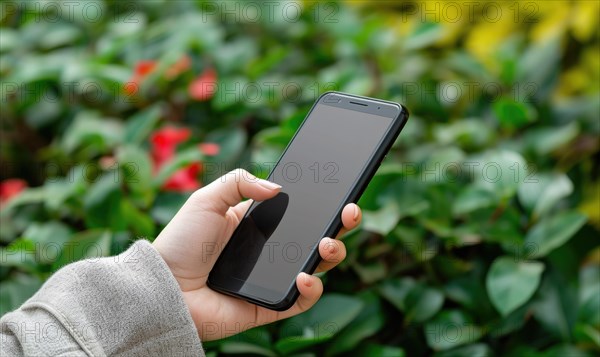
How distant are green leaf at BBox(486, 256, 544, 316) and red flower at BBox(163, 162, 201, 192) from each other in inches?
23.6

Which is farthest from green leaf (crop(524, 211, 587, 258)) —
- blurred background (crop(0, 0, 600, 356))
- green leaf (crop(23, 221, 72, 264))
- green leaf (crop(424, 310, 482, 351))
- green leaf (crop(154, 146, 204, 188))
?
green leaf (crop(23, 221, 72, 264))

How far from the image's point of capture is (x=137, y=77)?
1854 mm

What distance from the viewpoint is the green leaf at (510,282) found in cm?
129

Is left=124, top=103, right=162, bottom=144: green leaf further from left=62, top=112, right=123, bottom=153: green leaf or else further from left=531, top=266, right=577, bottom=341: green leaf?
left=531, top=266, right=577, bottom=341: green leaf

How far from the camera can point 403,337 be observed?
1424 millimetres

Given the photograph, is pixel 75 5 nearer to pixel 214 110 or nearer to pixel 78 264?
pixel 214 110

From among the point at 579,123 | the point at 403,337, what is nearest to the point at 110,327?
the point at 403,337

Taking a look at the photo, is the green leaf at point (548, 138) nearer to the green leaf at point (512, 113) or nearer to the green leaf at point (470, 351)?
the green leaf at point (512, 113)

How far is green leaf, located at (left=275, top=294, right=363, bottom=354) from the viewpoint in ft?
4.20

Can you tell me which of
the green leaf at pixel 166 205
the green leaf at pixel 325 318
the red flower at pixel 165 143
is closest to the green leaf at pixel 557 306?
the green leaf at pixel 325 318

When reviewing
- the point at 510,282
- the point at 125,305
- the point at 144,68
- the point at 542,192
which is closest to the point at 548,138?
the point at 542,192

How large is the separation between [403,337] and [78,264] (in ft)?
2.07

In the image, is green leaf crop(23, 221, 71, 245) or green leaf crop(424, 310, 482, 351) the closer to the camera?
green leaf crop(424, 310, 482, 351)

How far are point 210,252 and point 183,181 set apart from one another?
1.38ft
